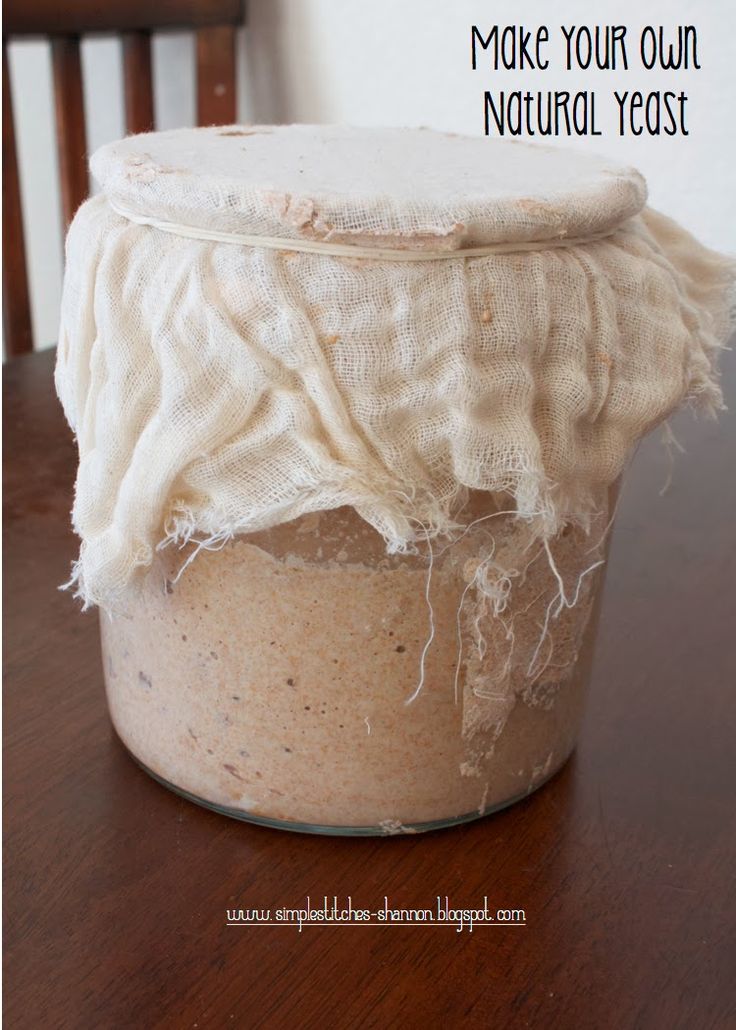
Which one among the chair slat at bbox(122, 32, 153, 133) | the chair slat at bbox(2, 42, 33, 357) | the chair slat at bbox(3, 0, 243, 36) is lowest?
the chair slat at bbox(2, 42, 33, 357)

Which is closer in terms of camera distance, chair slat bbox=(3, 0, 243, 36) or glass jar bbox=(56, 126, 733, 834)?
glass jar bbox=(56, 126, 733, 834)

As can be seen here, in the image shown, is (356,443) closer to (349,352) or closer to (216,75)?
(349,352)

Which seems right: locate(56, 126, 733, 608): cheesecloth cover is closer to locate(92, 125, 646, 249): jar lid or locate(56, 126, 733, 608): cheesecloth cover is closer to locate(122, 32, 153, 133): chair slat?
locate(92, 125, 646, 249): jar lid

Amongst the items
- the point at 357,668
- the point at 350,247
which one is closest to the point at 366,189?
the point at 350,247

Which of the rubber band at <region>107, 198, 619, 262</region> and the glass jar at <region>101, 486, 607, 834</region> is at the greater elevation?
the rubber band at <region>107, 198, 619, 262</region>

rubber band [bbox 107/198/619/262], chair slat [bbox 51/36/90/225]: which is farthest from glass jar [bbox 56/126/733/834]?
chair slat [bbox 51/36/90/225]

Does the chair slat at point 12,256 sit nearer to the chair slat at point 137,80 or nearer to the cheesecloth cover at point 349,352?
the chair slat at point 137,80

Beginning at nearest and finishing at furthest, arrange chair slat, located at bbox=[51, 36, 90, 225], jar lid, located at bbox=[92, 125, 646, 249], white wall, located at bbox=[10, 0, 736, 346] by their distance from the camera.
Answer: jar lid, located at bbox=[92, 125, 646, 249] < white wall, located at bbox=[10, 0, 736, 346] < chair slat, located at bbox=[51, 36, 90, 225]
